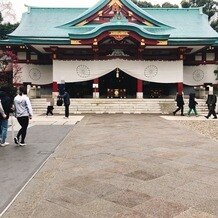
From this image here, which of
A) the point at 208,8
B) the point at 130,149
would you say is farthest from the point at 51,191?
the point at 208,8

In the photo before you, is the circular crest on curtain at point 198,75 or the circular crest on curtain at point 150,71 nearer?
the circular crest on curtain at point 150,71

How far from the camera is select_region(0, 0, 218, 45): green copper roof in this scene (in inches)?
882

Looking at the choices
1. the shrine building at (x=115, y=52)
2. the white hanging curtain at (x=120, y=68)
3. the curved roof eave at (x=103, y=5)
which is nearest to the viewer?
the shrine building at (x=115, y=52)

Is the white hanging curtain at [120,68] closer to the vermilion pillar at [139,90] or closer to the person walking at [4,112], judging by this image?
the vermilion pillar at [139,90]

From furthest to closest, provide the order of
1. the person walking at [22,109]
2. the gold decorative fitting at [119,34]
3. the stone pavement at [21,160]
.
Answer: the gold decorative fitting at [119,34]
the person walking at [22,109]
the stone pavement at [21,160]

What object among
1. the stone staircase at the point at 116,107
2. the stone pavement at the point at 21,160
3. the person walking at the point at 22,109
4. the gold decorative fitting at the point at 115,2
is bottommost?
the stone pavement at the point at 21,160

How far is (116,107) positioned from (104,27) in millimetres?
5961

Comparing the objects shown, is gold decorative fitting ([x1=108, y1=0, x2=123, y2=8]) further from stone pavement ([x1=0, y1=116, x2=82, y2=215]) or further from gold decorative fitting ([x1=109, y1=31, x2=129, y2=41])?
stone pavement ([x1=0, y1=116, x2=82, y2=215])

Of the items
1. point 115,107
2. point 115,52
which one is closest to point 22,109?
point 115,107

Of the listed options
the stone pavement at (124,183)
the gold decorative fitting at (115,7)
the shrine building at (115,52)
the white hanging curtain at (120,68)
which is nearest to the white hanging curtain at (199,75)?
the shrine building at (115,52)

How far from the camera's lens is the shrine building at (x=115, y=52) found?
23031 mm

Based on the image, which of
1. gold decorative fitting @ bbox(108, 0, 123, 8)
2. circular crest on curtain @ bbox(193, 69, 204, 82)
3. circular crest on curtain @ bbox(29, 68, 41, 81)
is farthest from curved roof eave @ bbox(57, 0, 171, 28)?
circular crest on curtain @ bbox(193, 69, 204, 82)

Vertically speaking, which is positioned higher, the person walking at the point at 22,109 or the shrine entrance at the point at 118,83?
the shrine entrance at the point at 118,83

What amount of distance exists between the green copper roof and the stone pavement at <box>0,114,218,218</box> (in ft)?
50.6
